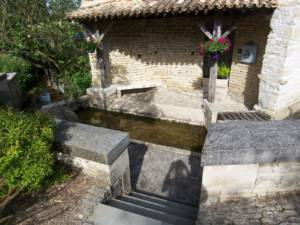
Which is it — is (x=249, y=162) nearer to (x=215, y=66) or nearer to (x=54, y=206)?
(x=54, y=206)

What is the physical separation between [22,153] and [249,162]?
8.33ft

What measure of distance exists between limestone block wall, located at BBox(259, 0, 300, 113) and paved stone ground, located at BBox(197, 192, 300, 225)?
4.25 metres

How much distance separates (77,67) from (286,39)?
8074mm

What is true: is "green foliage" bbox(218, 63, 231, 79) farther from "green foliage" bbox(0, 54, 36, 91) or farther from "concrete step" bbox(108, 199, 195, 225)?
"green foliage" bbox(0, 54, 36, 91)

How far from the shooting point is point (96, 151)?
124 inches

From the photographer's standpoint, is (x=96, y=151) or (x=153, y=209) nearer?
(x=96, y=151)

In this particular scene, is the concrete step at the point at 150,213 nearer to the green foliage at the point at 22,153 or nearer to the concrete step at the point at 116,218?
the concrete step at the point at 116,218

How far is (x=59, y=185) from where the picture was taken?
3299 mm

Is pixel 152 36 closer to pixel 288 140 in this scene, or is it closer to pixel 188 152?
pixel 188 152

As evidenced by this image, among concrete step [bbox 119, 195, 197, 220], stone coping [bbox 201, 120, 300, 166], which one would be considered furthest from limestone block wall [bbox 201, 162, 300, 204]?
concrete step [bbox 119, 195, 197, 220]

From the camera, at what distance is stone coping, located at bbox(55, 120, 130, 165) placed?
3.19 metres

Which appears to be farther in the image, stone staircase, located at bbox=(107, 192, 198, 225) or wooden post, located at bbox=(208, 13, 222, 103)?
wooden post, located at bbox=(208, 13, 222, 103)

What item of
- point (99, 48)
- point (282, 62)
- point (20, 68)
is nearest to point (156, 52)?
point (99, 48)

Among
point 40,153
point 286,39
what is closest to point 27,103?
point 40,153
